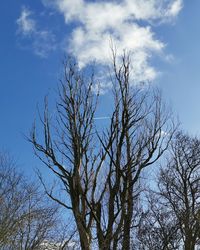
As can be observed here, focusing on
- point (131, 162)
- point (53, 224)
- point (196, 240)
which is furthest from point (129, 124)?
point (53, 224)

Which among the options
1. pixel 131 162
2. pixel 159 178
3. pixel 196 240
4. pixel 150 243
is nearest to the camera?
pixel 131 162

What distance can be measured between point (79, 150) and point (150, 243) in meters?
13.4

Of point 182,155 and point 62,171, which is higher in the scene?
point 182,155

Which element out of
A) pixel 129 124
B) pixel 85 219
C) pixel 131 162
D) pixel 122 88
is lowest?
pixel 85 219

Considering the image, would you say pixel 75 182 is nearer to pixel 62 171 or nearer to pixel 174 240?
pixel 62 171

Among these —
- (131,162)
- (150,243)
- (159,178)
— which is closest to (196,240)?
(150,243)

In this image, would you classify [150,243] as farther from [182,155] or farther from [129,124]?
[129,124]

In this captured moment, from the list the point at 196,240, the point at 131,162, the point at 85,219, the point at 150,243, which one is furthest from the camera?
the point at 150,243

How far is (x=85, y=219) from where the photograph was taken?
7879 mm

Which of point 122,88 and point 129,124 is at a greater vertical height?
point 122,88

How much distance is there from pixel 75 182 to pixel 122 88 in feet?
7.87

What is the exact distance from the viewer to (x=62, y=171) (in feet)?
27.0

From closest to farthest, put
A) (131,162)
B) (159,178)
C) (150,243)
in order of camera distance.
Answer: (131,162)
(150,243)
(159,178)

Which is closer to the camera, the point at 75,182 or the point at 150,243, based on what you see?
the point at 75,182
